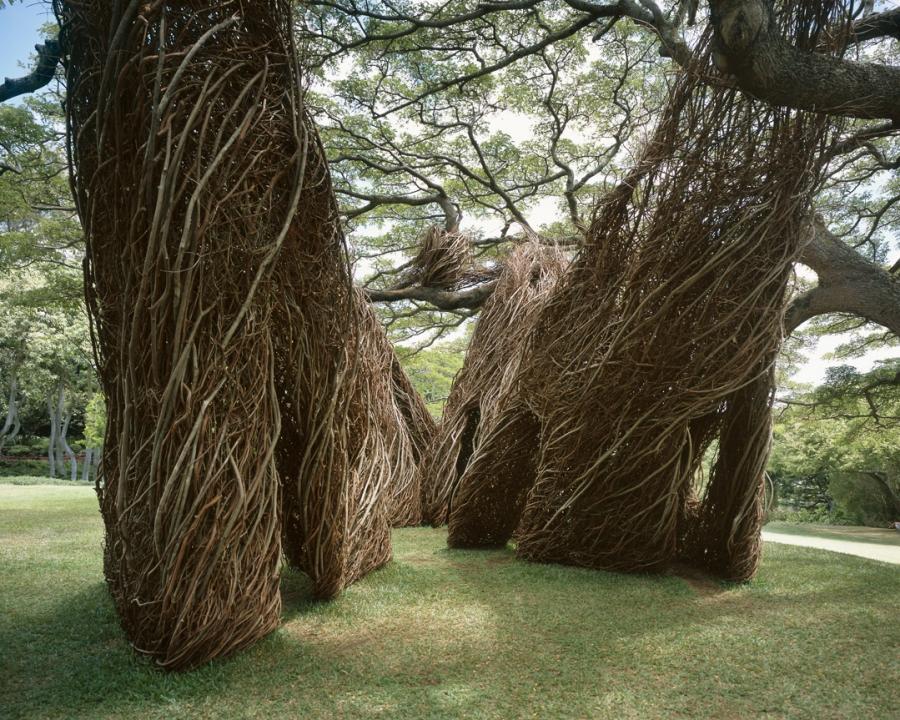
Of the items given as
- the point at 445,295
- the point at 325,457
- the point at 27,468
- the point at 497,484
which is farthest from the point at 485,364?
the point at 27,468

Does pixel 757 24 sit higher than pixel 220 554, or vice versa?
pixel 757 24

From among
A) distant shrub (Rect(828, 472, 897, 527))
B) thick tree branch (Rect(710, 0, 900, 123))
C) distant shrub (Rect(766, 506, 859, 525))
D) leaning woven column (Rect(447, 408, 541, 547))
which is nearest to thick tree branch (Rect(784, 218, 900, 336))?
thick tree branch (Rect(710, 0, 900, 123))

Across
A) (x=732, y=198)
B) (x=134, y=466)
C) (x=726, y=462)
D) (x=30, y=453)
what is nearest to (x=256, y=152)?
(x=134, y=466)

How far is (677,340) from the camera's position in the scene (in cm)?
305

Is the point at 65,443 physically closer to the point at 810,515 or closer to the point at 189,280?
the point at 189,280

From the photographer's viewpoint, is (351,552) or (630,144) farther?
(630,144)

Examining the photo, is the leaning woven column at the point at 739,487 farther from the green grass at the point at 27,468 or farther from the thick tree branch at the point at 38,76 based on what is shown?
the green grass at the point at 27,468

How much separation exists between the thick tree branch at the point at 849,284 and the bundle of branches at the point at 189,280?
353 cm

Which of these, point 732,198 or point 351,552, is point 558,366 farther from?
point 351,552

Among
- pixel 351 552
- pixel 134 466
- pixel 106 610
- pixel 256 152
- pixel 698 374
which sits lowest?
pixel 106 610

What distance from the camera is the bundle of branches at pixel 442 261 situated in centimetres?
665

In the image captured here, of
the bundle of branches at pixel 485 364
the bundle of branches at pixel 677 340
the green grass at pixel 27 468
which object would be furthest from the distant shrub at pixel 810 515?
the green grass at pixel 27 468

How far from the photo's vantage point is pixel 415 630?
250 cm

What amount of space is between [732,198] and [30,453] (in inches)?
880
